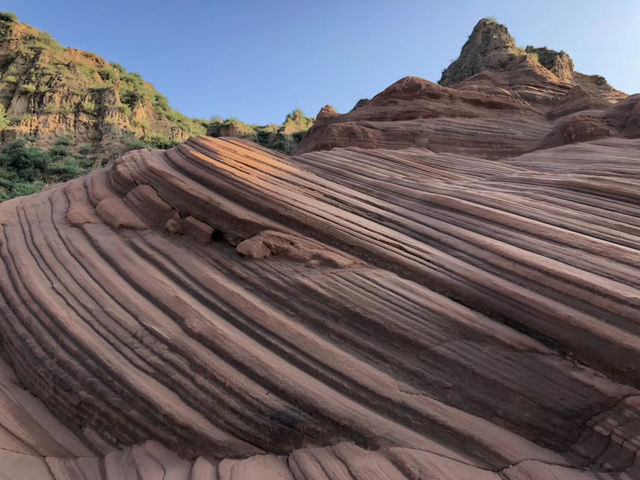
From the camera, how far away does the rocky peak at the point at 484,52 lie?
16438 mm

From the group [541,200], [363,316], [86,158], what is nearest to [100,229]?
[363,316]

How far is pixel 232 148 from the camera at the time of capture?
576 centimetres

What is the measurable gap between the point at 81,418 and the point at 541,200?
6128mm

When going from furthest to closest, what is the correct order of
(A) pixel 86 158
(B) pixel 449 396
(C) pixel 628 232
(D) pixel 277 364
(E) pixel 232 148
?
(A) pixel 86 158 → (E) pixel 232 148 → (C) pixel 628 232 → (D) pixel 277 364 → (B) pixel 449 396

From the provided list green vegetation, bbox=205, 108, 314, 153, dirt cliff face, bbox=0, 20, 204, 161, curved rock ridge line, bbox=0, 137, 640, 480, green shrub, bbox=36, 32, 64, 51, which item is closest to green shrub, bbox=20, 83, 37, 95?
dirt cliff face, bbox=0, 20, 204, 161

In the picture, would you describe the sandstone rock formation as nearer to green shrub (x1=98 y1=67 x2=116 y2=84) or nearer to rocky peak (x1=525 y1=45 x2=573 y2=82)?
rocky peak (x1=525 y1=45 x2=573 y2=82)

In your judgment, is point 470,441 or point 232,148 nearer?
point 470,441

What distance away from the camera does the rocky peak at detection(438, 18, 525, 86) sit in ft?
53.9

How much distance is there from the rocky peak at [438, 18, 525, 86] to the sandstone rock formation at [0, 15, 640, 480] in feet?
47.6

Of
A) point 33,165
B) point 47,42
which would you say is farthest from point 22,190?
point 47,42

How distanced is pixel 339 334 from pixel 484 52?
22.1m

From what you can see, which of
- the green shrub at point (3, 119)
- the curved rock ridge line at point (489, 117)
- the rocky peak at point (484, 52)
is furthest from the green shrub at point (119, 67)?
the rocky peak at point (484, 52)

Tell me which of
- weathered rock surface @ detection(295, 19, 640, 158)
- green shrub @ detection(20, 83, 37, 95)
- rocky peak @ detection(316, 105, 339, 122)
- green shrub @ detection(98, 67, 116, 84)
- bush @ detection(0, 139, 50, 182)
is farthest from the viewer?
green shrub @ detection(98, 67, 116, 84)

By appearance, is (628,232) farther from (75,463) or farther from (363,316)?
(75,463)
